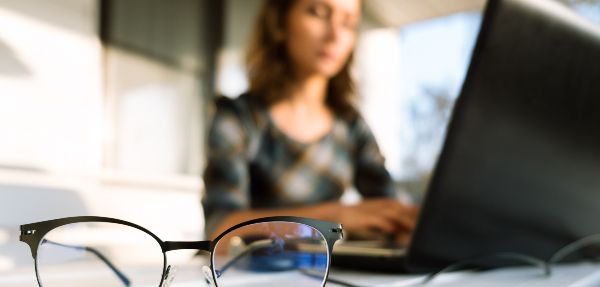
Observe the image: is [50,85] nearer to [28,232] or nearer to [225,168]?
[225,168]

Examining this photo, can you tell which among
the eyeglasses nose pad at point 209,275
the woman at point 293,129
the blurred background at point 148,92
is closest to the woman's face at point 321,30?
the woman at point 293,129

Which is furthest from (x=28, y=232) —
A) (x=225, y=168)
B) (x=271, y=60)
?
(x=271, y=60)

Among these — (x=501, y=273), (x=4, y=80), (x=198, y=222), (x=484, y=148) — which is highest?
(x=4, y=80)

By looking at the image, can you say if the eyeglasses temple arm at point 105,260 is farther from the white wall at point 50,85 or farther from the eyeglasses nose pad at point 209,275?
the white wall at point 50,85

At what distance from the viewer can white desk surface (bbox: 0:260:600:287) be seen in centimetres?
43

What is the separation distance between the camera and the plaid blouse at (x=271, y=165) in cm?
96

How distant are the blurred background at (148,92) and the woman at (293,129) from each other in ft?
0.99

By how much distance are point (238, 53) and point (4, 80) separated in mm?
1326

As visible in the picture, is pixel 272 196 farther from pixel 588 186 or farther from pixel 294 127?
pixel 588 186

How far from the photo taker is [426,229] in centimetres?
42

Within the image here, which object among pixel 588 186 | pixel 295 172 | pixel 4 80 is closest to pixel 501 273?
pixel 588 186

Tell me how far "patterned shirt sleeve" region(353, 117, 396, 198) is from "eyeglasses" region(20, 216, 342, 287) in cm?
74

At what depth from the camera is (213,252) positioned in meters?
0.36

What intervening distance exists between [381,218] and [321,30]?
528 mm
